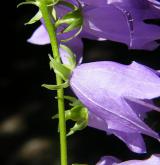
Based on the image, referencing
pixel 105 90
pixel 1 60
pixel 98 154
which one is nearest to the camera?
pixel 105 90

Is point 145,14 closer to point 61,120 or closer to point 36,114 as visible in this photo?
point 61,120

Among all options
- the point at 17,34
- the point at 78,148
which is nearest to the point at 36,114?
the point at 78,148

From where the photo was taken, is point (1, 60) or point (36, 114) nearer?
point (36, 114)

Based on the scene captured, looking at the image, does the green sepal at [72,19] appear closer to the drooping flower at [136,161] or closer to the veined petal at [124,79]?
the veined petal at [124,79]

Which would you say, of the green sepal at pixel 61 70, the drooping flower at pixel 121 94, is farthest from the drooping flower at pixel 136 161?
the green sepal at pixel 61 70

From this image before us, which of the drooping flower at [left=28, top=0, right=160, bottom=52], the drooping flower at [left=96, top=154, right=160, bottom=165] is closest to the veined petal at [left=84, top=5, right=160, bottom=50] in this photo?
the drooping flower at [left=28, top=0, right=160, bottom=52]
